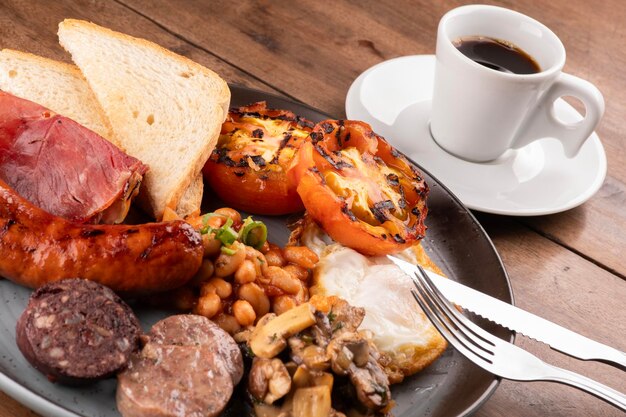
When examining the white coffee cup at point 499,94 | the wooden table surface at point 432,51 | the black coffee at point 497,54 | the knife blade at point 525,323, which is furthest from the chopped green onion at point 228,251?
the black coffee at point 497,54

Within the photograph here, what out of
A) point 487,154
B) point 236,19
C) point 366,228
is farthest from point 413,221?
point 236,19

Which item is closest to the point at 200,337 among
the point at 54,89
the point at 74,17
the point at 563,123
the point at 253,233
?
the point at 253,233

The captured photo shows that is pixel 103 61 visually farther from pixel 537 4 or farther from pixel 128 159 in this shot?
pixel 537 4

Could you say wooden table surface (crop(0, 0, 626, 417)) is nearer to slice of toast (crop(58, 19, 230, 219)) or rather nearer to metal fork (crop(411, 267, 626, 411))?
metal fork (crop(411, 267, 626, 411))

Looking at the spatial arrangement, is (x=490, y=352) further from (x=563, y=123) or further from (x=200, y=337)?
(x=563, y=123)

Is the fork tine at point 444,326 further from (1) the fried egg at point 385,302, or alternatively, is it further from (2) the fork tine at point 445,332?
(1) the fried egg at point 385,302

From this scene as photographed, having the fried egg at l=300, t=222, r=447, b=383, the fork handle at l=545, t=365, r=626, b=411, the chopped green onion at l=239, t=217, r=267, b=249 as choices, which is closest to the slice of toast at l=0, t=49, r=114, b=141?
the chopped green onion at l=239, t=217, r=267, b=249

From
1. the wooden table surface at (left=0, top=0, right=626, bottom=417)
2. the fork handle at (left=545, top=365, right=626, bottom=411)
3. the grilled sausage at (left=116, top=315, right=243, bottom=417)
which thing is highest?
the fork handle at (left=545, top=365, right=626, bottom=411)
